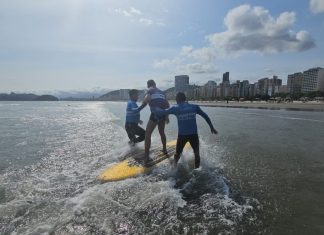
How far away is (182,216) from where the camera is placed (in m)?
5.99

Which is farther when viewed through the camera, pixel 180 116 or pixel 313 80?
pixel 313 80

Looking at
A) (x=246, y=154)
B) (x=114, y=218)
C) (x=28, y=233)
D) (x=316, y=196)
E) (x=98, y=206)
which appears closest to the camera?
(x=28, y=233)

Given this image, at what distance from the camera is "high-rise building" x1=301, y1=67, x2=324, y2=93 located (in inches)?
6978

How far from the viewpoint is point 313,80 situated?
611 feet

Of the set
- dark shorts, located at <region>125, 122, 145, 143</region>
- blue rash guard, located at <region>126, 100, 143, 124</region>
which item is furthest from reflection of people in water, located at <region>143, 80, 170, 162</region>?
dark shorts, located at <region>125, 122, 145, 143</region>

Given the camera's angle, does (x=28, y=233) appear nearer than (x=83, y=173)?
Yes

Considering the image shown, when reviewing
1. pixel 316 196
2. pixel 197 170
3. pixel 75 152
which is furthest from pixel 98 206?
pixel 75 152

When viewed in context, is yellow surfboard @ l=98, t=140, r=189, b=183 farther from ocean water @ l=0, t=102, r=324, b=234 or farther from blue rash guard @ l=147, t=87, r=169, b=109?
blue rash guard @ l=147, t=87, r=169, b=109

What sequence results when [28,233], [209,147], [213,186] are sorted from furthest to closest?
[209,147], [213,186], [28,233]

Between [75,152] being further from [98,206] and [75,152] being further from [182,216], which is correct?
[182,216]

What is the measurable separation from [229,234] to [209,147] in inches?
349

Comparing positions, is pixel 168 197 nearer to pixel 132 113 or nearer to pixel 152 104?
pixel 152 104

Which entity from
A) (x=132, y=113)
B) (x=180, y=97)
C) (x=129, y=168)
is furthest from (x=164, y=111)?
(x=132, y=113)

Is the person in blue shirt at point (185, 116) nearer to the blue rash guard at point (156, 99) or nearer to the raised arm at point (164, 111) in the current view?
the raised arm at point (164, 111)
